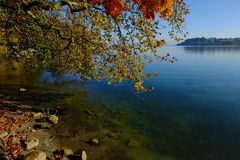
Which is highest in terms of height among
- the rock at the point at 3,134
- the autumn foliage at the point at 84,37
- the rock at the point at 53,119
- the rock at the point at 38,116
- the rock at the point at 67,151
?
the autumn foliage at the point at 84,37

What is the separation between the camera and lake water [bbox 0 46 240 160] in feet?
87.7

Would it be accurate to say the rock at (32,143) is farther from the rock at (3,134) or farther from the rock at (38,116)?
the rock at (38,116)

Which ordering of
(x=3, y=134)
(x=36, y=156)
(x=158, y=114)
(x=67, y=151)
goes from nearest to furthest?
(x=36, y=156) → (x=67, y=151) → (x=3, y=134) → (x=158, y=114)

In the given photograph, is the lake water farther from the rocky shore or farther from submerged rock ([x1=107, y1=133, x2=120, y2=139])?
the rocky shore

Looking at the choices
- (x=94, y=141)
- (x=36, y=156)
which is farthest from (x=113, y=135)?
(x=36, y=156)

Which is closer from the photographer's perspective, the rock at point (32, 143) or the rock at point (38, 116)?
the rock at point (32, 143)

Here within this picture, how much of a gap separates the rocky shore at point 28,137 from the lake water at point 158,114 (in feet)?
11.4

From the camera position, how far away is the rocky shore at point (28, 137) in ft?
70.5

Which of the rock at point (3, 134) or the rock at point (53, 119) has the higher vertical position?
the rock at point (3, 134)

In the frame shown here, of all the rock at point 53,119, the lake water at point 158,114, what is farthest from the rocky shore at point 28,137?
the lake water at point 158,114

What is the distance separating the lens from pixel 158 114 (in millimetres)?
38156

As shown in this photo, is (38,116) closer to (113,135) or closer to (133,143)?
(113,135)

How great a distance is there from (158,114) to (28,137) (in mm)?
18295

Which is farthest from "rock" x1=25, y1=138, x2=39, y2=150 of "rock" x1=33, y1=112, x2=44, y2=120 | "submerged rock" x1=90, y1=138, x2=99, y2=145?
"rock" x1=33, y1=112, x2=44, y2=120
